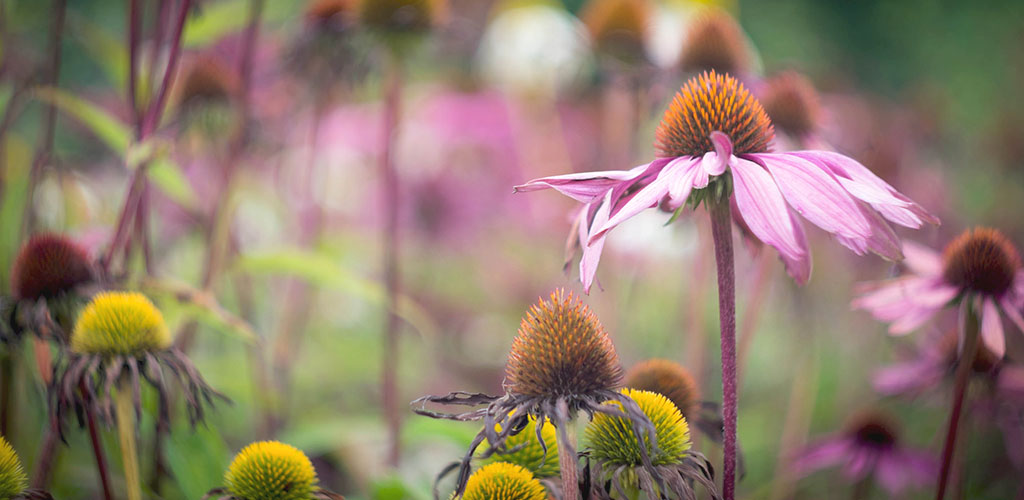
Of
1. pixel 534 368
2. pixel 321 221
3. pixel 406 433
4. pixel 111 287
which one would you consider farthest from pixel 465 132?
pixel 534 368

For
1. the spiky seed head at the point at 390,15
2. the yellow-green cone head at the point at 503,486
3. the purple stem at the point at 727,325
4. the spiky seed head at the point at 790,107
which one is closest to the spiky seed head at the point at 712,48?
the spiky seed head at the point at 790,107

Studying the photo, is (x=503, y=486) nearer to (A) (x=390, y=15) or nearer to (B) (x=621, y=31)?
(A) (x=390, y=15)

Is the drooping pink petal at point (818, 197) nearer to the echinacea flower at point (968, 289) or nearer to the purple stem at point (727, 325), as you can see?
the purple stem at point (727, 325)

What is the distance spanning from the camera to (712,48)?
3.50ft

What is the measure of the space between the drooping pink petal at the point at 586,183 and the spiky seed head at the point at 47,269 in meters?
0.44

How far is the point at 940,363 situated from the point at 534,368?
25.2 inches

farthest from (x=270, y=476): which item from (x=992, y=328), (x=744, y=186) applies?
(x=992, y=328)

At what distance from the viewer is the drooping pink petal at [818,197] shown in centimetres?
42

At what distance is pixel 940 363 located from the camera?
85 cm

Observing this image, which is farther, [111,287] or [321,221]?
[321,221]

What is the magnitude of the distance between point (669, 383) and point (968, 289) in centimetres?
32

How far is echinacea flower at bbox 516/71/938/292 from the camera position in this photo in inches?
16.6

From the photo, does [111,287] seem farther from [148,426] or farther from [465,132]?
[465,132]

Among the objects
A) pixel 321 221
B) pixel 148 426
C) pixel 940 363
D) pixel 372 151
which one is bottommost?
pixel 148 426
